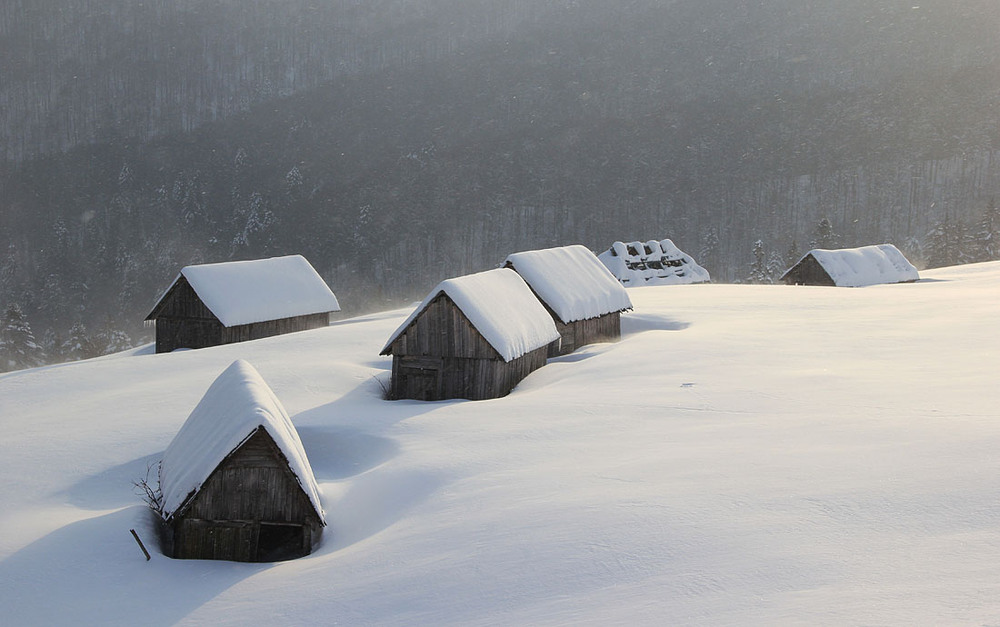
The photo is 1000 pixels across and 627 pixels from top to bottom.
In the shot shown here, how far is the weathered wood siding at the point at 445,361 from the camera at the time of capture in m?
21.6

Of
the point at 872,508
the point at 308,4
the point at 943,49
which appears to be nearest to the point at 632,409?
the point at 872,508

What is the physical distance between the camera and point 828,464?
1212 cm

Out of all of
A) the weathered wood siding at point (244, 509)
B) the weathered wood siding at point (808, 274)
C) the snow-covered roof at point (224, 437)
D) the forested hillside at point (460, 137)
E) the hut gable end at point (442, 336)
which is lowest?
the weathered wood siding at point (244, 509)

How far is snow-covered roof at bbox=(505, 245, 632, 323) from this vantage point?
2686cm

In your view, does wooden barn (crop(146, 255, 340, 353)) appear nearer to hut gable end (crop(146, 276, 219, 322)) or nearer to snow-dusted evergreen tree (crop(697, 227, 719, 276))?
hut gable end (crop(146, 276, 219, 322))

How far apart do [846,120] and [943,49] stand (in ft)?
66.6

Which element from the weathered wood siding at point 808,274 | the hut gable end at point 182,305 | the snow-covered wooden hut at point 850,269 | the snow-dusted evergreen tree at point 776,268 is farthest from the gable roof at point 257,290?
the snow-dusted evergreen tree at point 776,268

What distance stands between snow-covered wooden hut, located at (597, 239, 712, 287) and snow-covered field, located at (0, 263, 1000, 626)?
31113 millimetres

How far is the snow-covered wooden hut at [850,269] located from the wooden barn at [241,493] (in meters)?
40.8

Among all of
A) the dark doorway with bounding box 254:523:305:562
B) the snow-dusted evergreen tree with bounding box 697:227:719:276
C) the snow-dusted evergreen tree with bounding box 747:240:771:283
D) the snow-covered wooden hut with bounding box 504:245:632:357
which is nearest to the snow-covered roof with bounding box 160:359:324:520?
the dark doorway with bounding box 254:523:305:562

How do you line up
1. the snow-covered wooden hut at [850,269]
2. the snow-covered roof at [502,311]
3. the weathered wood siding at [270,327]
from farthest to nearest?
1. the snow-covered wooden hut at [850,269]
2. the weathered wood siding at [270,327]
3. the snow-covered roof at [502,311]

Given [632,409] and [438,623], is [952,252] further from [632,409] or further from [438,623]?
[438,623]

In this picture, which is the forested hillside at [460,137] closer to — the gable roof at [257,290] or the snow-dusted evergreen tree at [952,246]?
the snow-dusted evergreen tree at [952,246]

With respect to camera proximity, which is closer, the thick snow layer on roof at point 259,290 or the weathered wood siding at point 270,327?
the weathered wood siding at point 270,327
